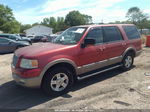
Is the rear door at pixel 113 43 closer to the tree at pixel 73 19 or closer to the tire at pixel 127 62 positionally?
the tire at pixel 127 62

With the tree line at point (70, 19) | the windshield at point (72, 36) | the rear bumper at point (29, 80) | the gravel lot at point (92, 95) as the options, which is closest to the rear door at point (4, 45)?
the gravel lot at point (92, 95)

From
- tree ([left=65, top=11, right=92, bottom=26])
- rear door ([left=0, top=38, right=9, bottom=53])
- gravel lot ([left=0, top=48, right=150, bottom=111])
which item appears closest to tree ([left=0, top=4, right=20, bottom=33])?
tree ([left=65, top=11, right=92, bottom=26])

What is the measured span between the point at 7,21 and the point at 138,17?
54.0 m

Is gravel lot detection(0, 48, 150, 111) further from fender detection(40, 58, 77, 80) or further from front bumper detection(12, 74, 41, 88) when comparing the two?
fender detection(40, 58, 77, 80)

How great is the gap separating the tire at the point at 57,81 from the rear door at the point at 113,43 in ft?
5.59

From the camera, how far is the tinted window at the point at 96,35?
17.2ft

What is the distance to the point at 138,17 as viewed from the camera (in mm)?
72875

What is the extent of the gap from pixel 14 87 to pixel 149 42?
11295 mm

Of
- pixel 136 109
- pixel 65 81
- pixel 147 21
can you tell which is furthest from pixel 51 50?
pixel 147 21

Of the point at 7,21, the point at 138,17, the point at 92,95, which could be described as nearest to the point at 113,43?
the point at 92,95

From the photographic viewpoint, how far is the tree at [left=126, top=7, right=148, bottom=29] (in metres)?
67.3

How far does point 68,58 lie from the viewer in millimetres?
4559

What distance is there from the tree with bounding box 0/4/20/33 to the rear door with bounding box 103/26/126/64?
2261 inches

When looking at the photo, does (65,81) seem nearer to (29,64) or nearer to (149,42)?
(29,64)
